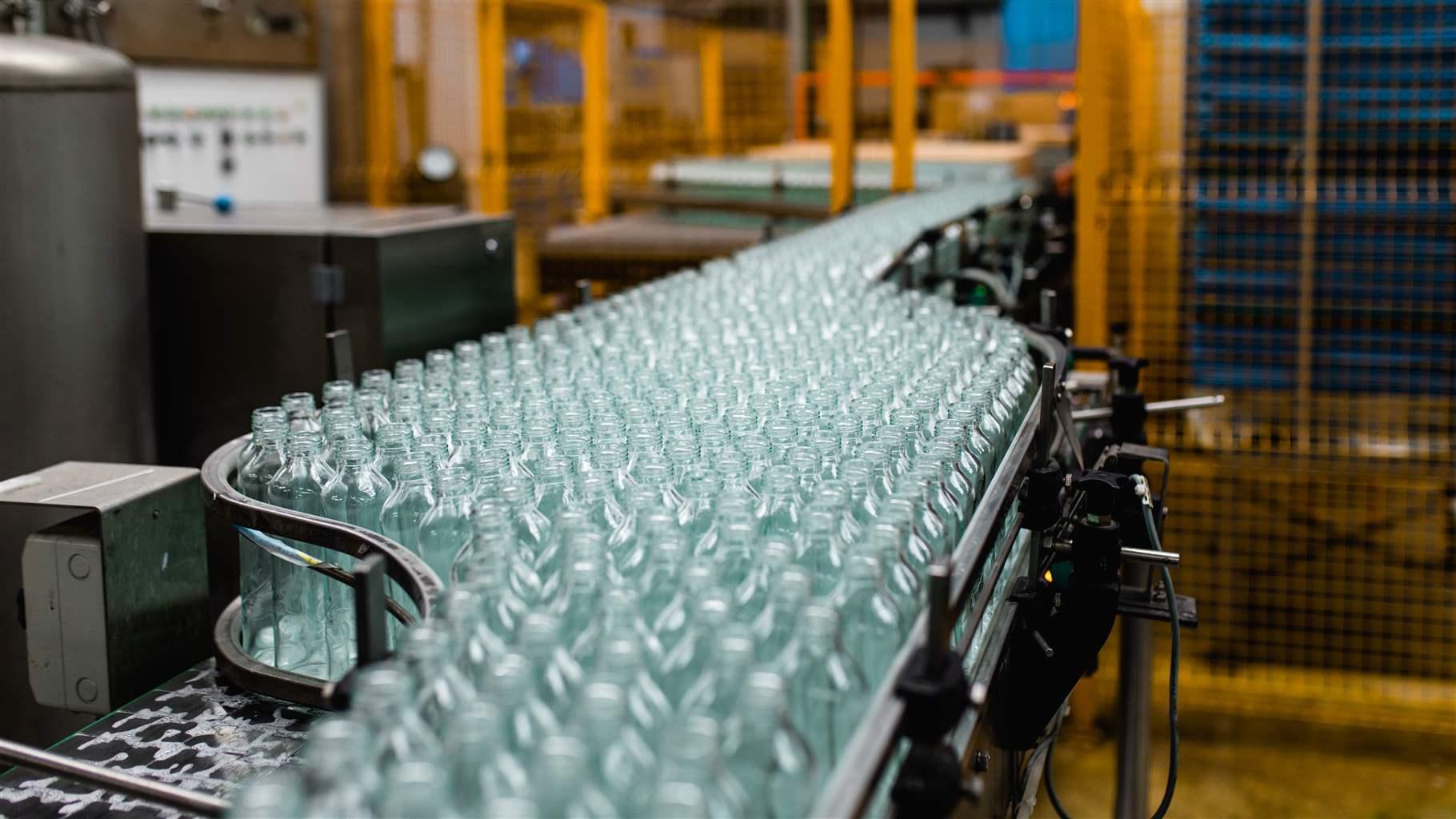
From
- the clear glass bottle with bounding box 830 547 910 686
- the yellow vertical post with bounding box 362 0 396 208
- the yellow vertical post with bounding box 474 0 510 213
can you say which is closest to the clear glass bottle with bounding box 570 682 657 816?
the clear glass bottle with bounding box 830 547 910 686

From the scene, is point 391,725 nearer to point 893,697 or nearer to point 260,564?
point 893,697

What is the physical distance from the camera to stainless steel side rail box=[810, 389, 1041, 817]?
0.97m

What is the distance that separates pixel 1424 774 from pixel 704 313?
2.82m

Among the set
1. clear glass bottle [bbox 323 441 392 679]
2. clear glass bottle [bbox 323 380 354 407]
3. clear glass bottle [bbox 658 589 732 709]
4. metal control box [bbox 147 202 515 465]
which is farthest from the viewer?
metal control box [bbox 147 202 515 465]

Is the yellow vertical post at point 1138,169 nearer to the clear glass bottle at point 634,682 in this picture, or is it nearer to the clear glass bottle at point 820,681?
the clear glass bottle at point 820,681

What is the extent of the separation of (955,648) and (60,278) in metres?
2.22

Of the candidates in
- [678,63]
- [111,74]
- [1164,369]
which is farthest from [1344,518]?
→ [678,63]

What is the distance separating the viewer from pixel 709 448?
1.58 meters

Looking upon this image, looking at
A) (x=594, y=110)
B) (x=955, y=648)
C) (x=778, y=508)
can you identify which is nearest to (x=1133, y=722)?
(x=955, y=648)

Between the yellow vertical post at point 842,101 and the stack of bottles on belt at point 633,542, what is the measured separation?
294 cm

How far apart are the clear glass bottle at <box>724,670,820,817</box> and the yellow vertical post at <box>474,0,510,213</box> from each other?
21.1 ft

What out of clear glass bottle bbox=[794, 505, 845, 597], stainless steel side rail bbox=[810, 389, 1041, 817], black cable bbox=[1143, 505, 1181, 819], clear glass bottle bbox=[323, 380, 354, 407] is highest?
clear glass bottle bbox=[323, 380, 354, 407]

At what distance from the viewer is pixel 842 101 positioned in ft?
17.3

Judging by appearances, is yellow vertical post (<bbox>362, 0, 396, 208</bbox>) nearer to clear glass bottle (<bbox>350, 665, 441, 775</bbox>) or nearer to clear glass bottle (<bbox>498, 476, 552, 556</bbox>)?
clear glass bottle (<bbox>498, 476, 552, 556</bbox>)
